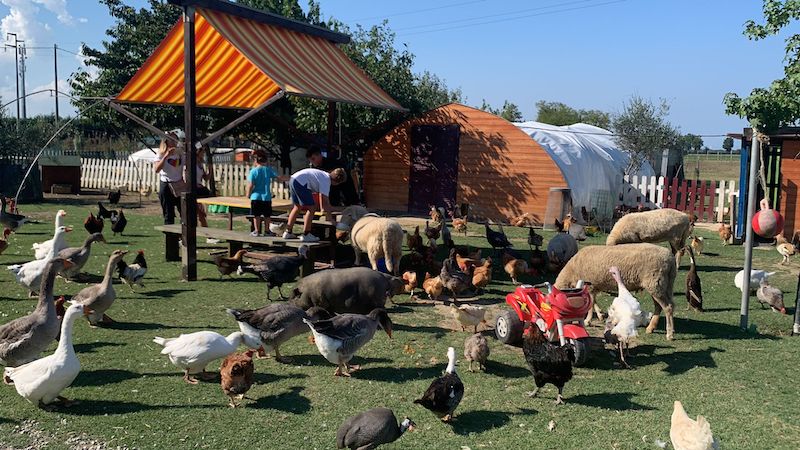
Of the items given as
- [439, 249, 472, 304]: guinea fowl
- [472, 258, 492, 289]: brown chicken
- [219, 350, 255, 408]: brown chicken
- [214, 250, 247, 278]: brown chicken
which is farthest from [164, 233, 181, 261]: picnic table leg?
[219, 350, 255, 408]: brown chicken

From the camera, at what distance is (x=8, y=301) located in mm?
9570

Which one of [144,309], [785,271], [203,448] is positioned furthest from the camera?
[785,271]

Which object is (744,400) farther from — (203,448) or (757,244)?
(757,244)

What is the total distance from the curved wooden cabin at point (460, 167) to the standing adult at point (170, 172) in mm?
11601

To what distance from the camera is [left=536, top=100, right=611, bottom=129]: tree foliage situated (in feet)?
180

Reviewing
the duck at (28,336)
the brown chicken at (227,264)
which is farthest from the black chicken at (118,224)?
the duck at (28,336)

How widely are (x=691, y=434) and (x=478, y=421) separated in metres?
1.84

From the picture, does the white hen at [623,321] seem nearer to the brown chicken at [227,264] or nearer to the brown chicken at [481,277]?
the brown chicken at [481,277]

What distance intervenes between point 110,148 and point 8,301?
4037 cm

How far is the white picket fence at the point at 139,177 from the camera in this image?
89.8 ft

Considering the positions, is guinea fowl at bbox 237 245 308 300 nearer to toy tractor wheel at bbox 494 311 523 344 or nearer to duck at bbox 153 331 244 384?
duck at bbox 153 331 244 384

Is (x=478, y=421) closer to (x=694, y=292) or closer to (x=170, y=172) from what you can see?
(x=694, y=292)

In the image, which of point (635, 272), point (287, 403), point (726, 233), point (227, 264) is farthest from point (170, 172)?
point (726, 233)

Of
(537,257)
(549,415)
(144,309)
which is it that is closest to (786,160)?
(537,257)
